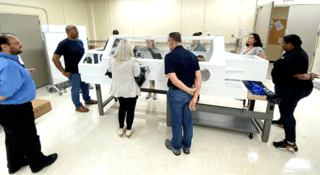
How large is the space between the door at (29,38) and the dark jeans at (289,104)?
4809 mm

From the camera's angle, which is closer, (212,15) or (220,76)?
(220,76)

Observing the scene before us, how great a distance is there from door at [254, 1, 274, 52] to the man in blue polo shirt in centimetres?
332

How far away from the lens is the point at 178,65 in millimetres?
1677

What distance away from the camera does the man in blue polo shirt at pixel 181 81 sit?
1676mm

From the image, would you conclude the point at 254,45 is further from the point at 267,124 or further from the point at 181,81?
the point at 181,81

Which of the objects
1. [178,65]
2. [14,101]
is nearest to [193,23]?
[178,65]

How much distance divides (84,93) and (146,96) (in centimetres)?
123

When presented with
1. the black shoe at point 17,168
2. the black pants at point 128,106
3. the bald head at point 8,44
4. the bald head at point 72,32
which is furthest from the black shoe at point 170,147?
the bald head at point 72,32

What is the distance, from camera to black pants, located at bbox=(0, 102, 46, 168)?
1.50m

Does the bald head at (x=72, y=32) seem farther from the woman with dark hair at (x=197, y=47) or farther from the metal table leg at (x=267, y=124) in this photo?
the metal table leg at (x=267, y=124)

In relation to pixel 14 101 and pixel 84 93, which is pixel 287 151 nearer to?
pixel 14 101

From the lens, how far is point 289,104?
80.0 inches

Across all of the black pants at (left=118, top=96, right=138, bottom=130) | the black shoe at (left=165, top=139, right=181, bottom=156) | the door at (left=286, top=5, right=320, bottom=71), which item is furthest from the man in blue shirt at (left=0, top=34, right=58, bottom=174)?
the door at (left=286, top=5, right=320, bottom=71)

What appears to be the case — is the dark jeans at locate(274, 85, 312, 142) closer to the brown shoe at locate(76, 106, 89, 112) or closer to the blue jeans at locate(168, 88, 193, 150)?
the blue jeans at locate(168, 88, 193, 150)
